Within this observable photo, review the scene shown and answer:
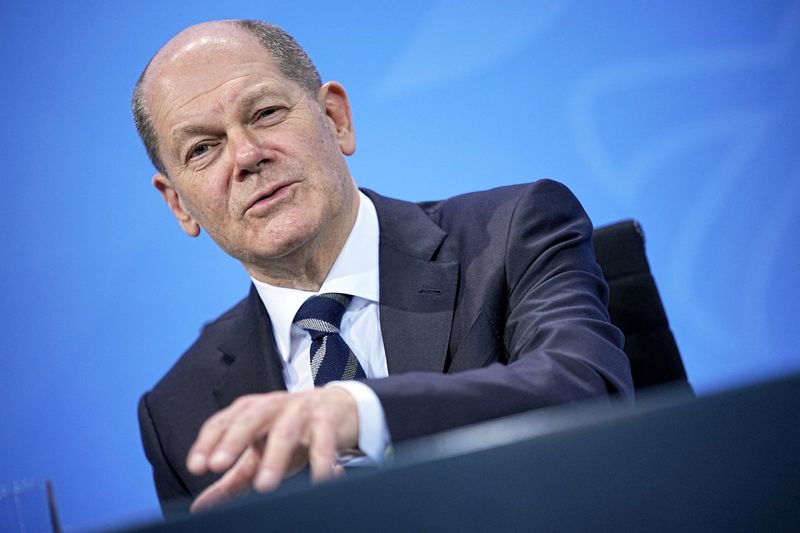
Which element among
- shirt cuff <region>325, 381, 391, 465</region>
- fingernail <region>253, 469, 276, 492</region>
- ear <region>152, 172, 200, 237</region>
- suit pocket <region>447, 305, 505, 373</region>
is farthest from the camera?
ear <region>152, 172, 200, 237</region>

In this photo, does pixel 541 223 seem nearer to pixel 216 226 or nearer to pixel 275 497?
pixel 216 226

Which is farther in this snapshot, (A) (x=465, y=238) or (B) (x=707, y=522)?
(A) (x=465, y=238)

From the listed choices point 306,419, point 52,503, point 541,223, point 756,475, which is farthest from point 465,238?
point 756,475

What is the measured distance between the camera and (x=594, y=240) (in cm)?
186

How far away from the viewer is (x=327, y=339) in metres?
1.58

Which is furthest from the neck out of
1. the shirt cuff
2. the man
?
the shirt cuff

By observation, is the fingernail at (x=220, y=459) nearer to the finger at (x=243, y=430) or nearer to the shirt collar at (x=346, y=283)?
the finger at (x=243, y=430)

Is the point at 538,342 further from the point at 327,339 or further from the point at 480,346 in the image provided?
the point at 327,339

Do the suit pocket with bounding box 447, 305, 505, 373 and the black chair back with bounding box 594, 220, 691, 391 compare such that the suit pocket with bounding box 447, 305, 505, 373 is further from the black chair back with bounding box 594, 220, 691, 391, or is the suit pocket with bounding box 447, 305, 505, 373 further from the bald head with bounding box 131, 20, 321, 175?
the bald head with bounding box 131, 20, 321, 175

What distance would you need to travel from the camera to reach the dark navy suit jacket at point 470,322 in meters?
1.14

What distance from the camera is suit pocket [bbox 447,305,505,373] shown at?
152 cm

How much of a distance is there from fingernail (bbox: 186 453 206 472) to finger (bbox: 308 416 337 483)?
0.09 metres

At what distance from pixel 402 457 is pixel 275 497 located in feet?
0.18

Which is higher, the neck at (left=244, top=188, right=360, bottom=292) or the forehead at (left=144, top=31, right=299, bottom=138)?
the forehead at (left=144, top=31, right=299, bottom=138)
